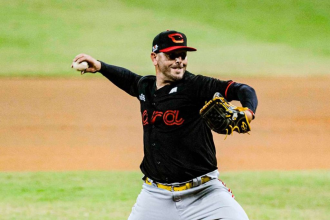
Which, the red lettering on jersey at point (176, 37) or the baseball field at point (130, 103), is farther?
the baseball field at point (130, 103)

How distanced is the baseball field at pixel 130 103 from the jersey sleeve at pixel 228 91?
2738 mm

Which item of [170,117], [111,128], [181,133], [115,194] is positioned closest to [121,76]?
[170,117]

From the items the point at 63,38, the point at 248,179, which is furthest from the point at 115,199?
the point at 63,38

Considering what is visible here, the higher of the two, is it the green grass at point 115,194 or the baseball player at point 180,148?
the baseball player at point 180,148

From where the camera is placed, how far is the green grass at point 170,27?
1938 cm

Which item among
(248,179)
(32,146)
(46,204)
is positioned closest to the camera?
(46,204)

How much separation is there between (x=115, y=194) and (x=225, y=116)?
4.10 metres

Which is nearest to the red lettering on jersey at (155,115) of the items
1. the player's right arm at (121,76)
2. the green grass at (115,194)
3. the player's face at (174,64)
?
the player's face at (174,64)

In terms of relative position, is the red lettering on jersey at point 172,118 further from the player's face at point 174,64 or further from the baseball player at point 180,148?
the player's face at point 174,64

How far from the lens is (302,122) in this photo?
12.8 metres

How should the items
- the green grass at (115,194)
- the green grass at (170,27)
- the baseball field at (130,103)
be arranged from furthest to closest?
the green grass at (170,27), the baseball field at (130,103), the green grass at (115,194)

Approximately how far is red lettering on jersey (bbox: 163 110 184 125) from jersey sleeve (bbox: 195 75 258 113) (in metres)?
0.19

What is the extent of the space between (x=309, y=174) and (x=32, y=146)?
5.19m

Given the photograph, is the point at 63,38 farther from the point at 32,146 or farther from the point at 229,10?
the point at 32,146
